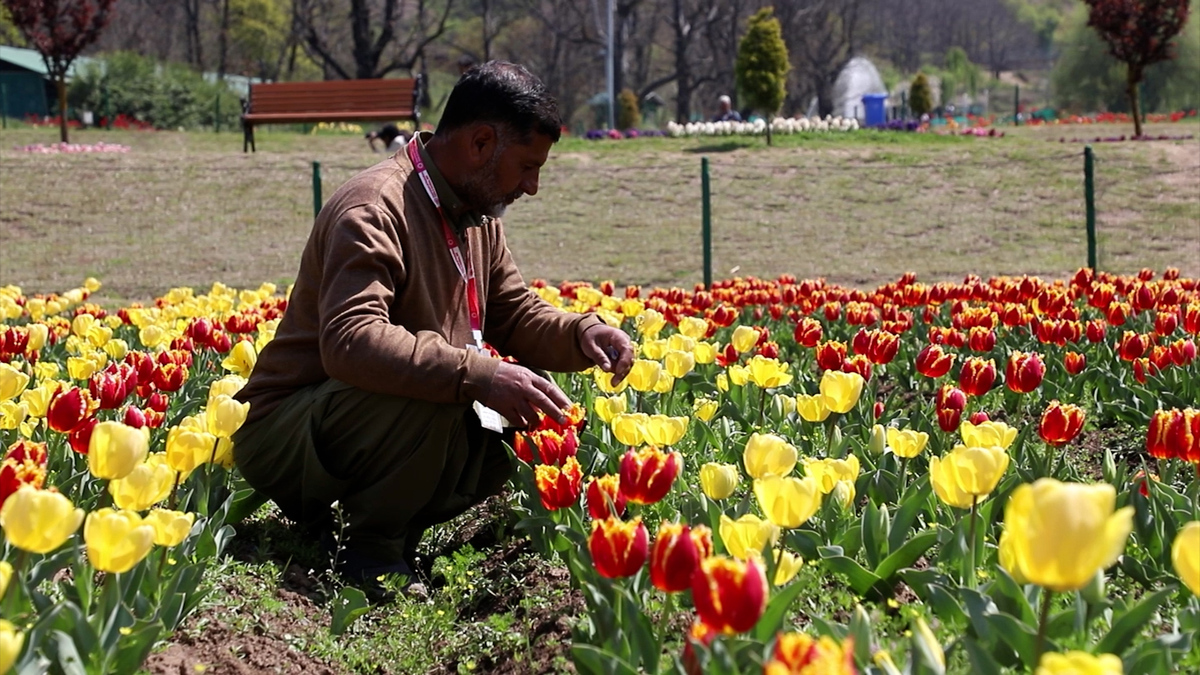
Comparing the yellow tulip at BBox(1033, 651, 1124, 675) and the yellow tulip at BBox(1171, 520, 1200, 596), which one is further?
the yellow tulip at BBox(1171, 520, 1200, 596)

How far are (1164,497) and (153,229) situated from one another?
1351 centimetres

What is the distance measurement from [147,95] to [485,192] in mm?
28224

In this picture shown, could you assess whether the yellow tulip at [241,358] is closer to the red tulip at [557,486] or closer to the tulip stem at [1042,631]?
the red tulip at [557,486]

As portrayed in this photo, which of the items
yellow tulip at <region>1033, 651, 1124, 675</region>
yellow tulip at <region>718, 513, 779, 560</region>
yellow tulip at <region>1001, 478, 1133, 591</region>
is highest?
yellow tulip at <region>1001, 478, 1133, 591</region>

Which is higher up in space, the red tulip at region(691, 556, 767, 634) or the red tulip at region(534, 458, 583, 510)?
the red tulip at region(691, 556, 767, 634)

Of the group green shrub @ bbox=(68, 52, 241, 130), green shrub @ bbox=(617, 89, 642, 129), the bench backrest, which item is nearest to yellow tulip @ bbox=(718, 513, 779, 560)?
the bench backrest

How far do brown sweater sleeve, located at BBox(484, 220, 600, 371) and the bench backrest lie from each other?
16293 millimetres

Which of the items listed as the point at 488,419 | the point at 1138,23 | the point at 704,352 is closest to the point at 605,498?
the point at 488,419

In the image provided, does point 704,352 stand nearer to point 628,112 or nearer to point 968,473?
point 968,473

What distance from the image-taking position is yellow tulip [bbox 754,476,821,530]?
83.5 inches

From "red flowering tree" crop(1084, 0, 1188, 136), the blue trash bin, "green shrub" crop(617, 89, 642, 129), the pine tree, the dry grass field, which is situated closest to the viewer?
the dry grass field

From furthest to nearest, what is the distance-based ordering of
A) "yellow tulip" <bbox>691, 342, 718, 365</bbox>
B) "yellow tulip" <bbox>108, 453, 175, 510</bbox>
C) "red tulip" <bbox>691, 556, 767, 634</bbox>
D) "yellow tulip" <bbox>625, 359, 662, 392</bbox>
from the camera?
"yellow tulip" <bbox>691, 342, 718, 365</bbox> → "yellow tulip" <bbox>625, 359, 662, 392</bbox> → "yellow tulip" <bbox>108, 453, 175, 510</bbox> → "red tulip" <bbox>691, 556, 767, 634</bbox>

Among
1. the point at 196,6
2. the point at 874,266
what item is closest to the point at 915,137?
the point at 874,266

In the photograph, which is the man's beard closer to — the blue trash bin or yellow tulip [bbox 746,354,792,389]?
yellow tulip [bbox 746,354,792,389]
